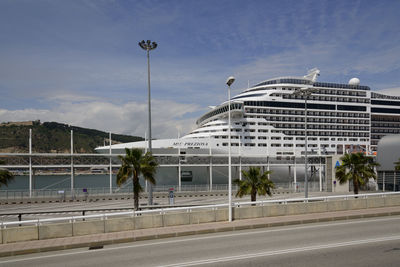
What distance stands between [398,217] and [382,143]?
28.2m

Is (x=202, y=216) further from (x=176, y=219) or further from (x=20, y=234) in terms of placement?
(x=20, y=234)

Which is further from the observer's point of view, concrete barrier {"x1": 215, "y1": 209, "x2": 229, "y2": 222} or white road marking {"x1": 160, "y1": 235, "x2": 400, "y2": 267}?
concrete barrier {"x1": 215, "y1": 209, "x2": 229, "y2": 222}

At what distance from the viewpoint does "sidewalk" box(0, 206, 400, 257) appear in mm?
11180

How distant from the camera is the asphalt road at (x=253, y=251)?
30.1ft

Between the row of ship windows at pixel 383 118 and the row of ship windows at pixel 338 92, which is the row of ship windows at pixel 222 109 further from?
the row of ship windows at pixel 383 118

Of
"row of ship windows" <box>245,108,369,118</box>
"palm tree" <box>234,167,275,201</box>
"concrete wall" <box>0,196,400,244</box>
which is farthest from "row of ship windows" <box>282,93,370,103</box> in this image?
"concrete wall" <box>0,196,400,244</box>

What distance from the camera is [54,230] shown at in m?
12.4

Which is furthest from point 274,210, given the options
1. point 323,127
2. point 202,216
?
point 323,127

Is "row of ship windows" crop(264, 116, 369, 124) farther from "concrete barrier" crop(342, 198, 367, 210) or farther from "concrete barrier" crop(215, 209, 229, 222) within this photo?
"concrete barrier" crop(215, 209, 229, 222)

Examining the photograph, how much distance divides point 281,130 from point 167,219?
145ft

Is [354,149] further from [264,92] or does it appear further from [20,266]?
[20,266]

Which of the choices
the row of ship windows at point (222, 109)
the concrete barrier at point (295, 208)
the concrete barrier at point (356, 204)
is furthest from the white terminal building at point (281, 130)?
the concrete barrier at point (295, 208)

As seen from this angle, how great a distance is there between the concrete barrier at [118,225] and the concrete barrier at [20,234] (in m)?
2.77

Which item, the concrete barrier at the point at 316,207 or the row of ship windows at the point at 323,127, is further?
the row of ship windows at the point at 323,127
